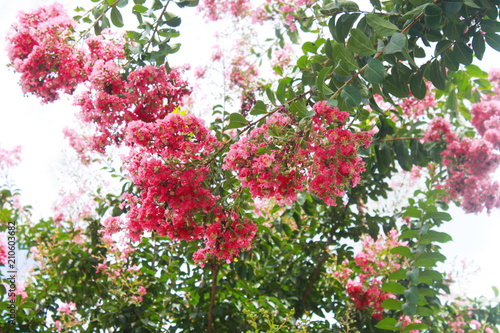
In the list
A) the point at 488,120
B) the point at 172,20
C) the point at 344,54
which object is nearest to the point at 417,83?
the point at 344,54

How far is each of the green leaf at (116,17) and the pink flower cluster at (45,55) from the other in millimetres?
259

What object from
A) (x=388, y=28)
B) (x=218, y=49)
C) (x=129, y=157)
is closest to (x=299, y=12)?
(x=388, y=28)

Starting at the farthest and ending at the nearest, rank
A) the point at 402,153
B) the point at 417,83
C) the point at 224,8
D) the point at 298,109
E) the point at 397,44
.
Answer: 1. the point at 224,8
2. the point at 402,153
3. the point at 417,83
4. the point at 298,109
5. the point at 397,44

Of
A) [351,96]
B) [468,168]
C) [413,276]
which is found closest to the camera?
[351,96]

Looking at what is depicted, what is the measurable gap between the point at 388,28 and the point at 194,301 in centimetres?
197

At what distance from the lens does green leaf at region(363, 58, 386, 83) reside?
1123mm

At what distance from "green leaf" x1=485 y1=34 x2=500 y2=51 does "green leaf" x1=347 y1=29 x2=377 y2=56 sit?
1.97 ft

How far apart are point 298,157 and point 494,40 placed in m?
0.91

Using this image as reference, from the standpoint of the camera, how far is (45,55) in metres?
2.13

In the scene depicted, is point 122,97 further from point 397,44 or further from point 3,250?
point 3,250

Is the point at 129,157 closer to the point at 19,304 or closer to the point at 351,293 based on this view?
the point at 19,304

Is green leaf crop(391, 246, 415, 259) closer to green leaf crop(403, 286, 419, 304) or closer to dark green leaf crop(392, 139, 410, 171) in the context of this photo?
green leaf crop(403, 286, 419, 304)

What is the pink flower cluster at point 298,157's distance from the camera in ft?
4.08

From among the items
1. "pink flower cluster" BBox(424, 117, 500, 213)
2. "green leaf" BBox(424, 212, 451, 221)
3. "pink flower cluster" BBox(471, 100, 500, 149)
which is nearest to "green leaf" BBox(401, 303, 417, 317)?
"green leaf" BBox(424, 212, 451, 221)
